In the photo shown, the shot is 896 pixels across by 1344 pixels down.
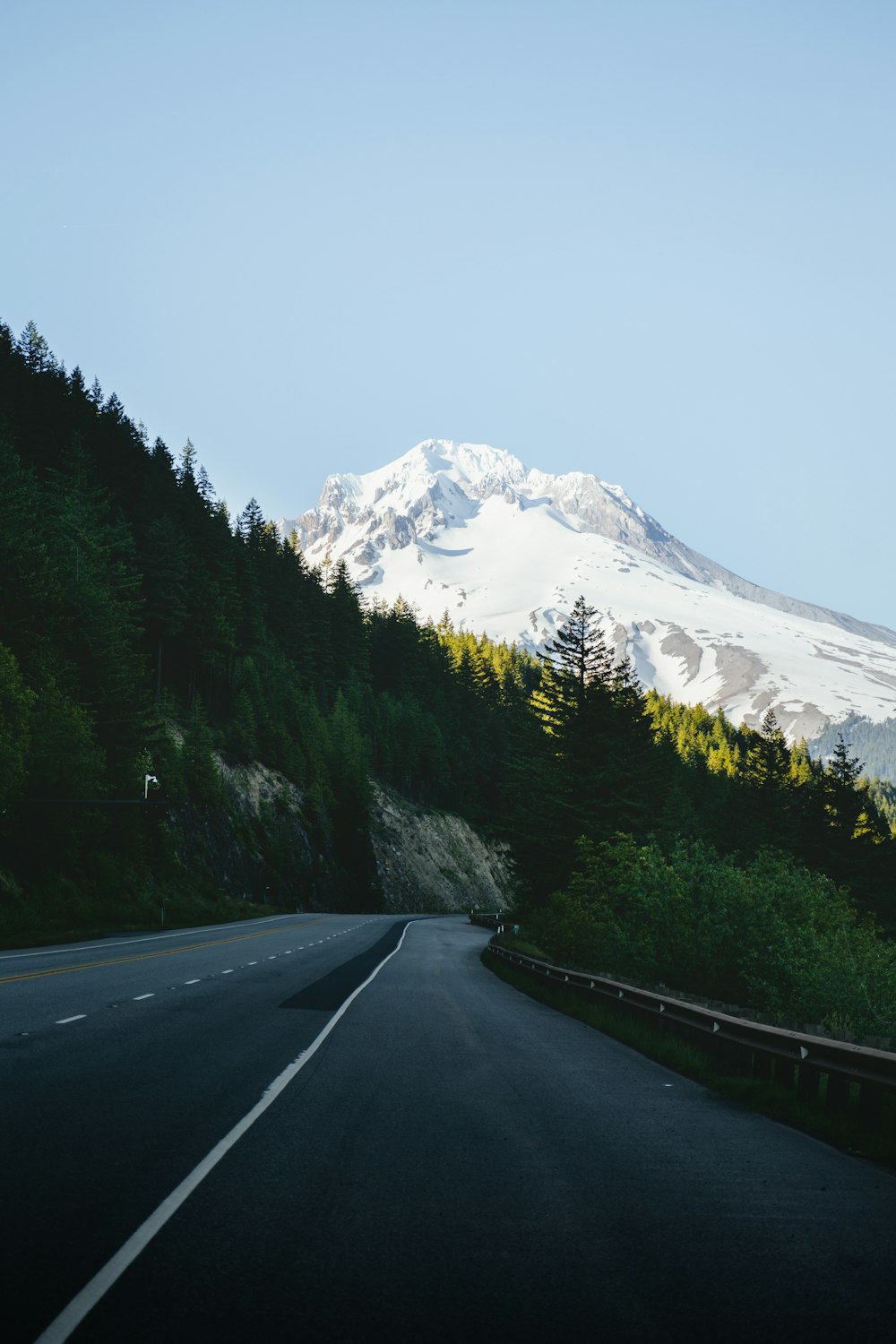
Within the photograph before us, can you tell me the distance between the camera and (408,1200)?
685cm

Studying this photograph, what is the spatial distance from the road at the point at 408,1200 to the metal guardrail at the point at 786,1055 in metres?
0.84

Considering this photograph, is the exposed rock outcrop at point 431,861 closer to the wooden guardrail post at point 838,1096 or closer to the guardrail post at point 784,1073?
the guardrail post at point 784,1073

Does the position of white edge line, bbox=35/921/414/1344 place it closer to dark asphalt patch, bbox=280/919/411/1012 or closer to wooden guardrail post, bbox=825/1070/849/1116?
wooden guardrail post, bbox=825/1070/849/1116

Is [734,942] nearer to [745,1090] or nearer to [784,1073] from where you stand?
[784,1073]

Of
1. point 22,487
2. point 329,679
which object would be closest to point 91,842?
point 22,487

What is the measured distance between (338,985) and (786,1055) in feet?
47.8

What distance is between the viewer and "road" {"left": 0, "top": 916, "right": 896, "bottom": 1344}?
4941mm

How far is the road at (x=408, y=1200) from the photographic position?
4941 millimetres

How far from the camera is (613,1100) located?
11.1 metres

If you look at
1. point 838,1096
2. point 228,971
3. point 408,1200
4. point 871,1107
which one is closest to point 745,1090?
point 838,1096

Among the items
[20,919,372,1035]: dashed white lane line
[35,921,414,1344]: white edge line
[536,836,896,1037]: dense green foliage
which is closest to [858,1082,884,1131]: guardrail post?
[35,921,414,1344]: white edge line

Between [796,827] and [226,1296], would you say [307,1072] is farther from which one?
[796,827]

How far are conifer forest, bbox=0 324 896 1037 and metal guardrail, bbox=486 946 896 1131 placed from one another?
2.59 m

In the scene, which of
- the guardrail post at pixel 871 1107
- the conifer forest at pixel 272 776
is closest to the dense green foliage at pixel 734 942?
the conifer forest at pixel 272 776
